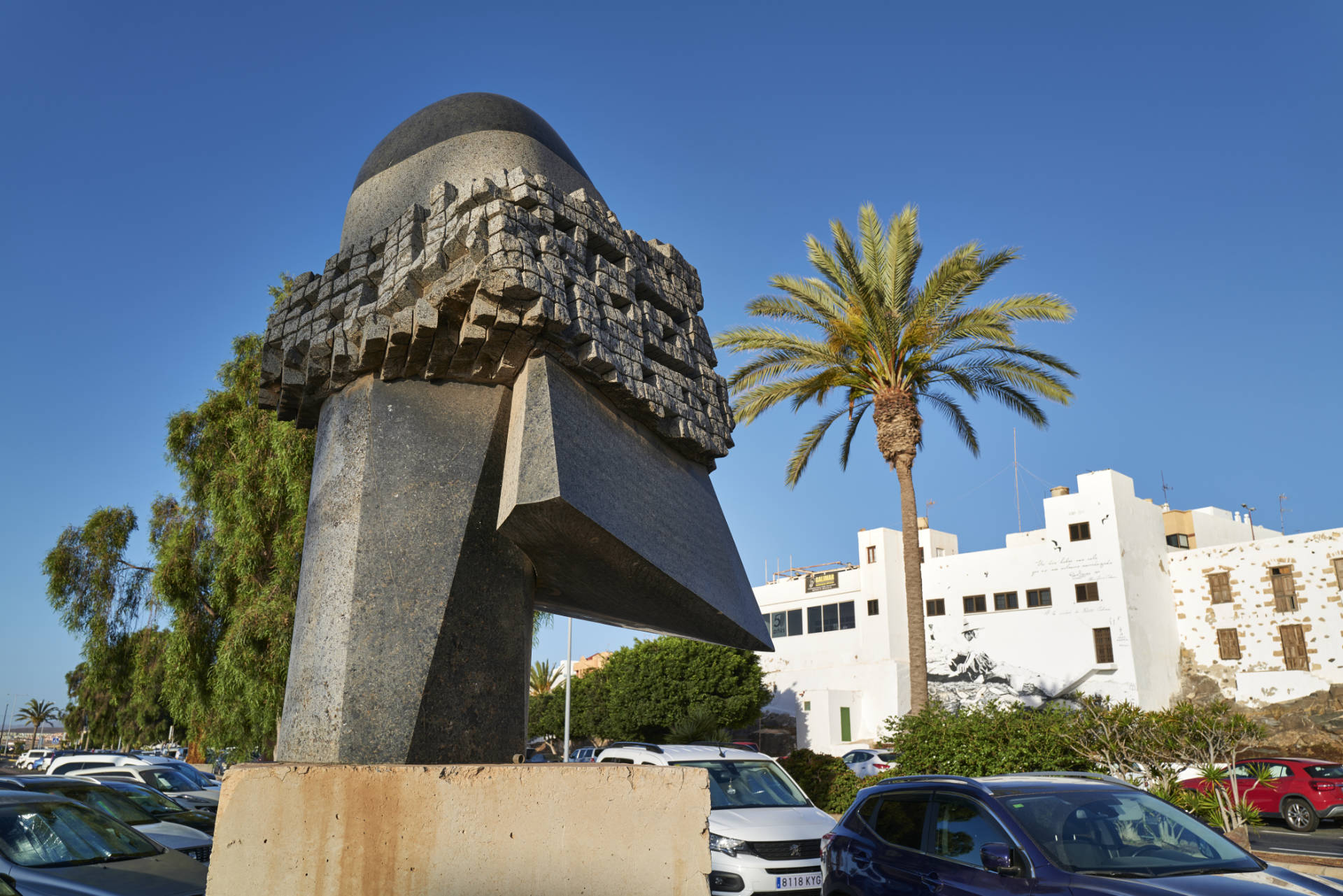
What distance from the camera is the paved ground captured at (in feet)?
44.6

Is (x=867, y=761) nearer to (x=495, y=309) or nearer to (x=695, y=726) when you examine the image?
(x=695, y=726)

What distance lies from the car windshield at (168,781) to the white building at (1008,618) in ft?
91.8

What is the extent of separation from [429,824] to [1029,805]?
3.51 meters

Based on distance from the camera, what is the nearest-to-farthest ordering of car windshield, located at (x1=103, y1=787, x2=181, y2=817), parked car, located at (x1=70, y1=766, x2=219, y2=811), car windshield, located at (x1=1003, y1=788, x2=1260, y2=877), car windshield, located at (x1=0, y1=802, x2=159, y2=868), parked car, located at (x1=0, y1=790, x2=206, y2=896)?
car windshield, located at (x1=1003, y1=788, x2=1260, y2=877) → parked car, located at (x1=0, y1=790, x2=206, y2=896) → car windshield, located at (x1=0, y1=802, x2=159, y2=868) → car windshield, located at (x1=103, y1=787, x2=181, y2=817) → parked car, located at (x1=70, y1=766, x2=219, y2=811)

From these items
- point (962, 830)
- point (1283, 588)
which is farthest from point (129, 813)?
point (1283, 588)

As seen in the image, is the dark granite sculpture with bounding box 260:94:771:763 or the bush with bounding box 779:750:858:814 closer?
the dark granite sculpture with bounding box 260:94:771:763

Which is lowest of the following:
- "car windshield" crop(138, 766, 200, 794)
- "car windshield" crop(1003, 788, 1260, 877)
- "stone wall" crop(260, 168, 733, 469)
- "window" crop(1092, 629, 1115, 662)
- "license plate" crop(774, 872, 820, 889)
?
"license plate" crop(774, 872, 820, 889)

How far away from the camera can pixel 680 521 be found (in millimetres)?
6848

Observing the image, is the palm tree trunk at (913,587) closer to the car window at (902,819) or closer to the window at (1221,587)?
the car window at (902,819)

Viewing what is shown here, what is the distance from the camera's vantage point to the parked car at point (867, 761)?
28.1 m

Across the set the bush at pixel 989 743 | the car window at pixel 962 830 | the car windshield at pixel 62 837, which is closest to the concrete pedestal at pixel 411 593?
the car windshield at pixel 62 837

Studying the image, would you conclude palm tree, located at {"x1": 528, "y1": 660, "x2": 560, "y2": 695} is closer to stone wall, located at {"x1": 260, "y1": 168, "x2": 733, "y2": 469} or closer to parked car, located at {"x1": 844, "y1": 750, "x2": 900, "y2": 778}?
parked car, located at {"x1": 844, "y1": 750, "x2": 900, "y2": 778}

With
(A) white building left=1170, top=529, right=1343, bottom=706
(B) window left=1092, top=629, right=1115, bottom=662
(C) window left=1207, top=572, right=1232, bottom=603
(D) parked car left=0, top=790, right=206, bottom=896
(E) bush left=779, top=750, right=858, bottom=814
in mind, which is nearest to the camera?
(D) parked car left=0, top=790, right=206, bottom=896

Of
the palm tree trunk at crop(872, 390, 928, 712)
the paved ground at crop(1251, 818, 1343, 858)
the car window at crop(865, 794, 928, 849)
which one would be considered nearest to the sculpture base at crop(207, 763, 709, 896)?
the car window at crop(865, 794, 928, 849)
